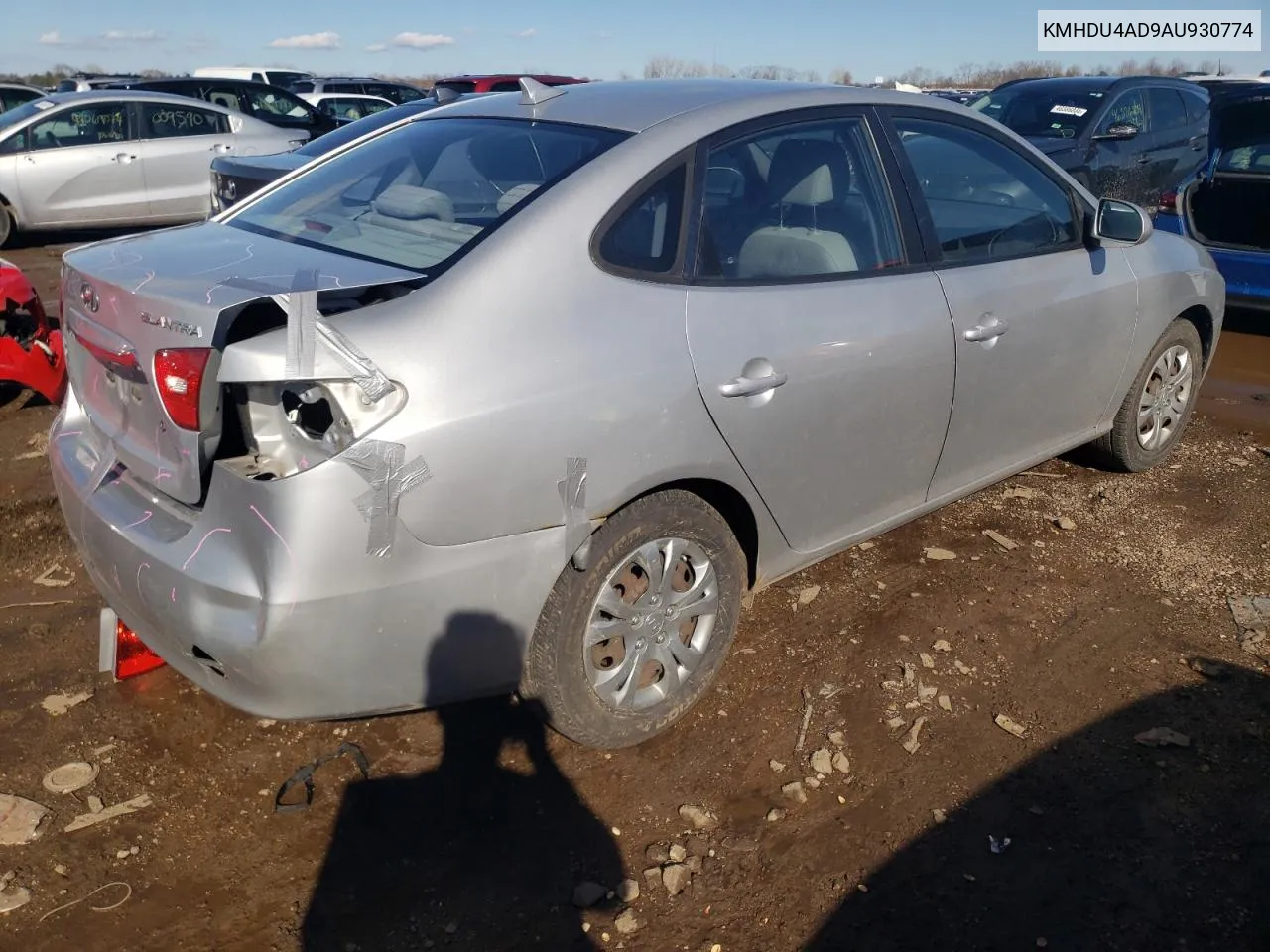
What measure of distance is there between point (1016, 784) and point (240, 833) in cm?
202

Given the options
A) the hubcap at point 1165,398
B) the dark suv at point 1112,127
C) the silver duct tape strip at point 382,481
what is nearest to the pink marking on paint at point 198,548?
the silver duct tape strip at point 382,481

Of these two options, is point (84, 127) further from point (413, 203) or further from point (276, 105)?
point (413, 203)

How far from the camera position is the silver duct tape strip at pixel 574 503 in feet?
8.23

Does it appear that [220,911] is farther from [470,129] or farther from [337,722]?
[470,129]

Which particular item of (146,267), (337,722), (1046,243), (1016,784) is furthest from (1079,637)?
(146,267)

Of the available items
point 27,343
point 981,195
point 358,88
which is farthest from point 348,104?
point 981,195

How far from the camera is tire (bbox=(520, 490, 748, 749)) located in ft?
8.82

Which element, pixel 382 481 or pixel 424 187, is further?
pixel 424 187

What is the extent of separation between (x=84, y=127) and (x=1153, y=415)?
429 inches

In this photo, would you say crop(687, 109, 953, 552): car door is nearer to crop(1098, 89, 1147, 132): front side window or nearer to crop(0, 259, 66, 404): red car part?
crop(0, 259, 66, 404): red car part

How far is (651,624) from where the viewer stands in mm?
2926

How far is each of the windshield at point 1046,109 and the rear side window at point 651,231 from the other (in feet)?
26.6

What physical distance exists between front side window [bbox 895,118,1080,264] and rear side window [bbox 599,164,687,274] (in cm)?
103

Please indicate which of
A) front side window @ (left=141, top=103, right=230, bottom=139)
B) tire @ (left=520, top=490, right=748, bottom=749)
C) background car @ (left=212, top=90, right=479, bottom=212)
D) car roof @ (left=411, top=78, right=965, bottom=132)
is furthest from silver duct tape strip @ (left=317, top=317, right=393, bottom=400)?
front side window @ (left=141, top=103, right=230, bottom=139)
